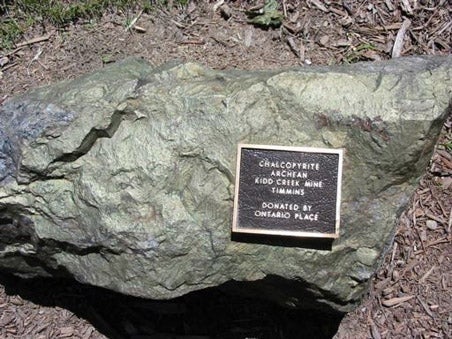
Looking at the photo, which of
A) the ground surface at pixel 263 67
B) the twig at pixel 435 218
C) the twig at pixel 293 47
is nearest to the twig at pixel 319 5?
the ground surface at pixel 263 67

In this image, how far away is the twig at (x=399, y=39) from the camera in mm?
4410

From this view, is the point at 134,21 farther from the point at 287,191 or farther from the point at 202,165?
the point at 287,191

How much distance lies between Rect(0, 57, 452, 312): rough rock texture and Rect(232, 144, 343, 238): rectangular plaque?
0.19ft

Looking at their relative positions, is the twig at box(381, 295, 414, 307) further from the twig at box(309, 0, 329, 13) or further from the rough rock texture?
the twig at box(309, 0, 329, 13)

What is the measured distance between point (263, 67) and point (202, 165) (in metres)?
1.38

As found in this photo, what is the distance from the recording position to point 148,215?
327 centimetres

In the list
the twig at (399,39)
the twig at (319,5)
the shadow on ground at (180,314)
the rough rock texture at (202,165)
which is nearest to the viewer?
the rough rock texture at (202,165)

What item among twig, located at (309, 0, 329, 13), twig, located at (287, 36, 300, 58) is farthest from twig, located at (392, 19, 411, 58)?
twig, located at (287, 36, 300, 58)

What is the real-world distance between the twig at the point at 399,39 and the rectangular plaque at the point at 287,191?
1.50m

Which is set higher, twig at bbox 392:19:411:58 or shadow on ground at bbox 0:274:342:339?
twig at bbox 392:19:411:58

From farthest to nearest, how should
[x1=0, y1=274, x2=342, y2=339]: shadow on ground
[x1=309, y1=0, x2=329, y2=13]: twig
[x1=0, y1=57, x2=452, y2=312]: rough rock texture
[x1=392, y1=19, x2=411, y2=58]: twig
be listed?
[x1=309, y1=0, x2=329, y2=13]: twig → [x1=392, y1=19, x2=411, y2=58]: twig → [x1=0, y1=274, x2=342, y2=339]: shadow on ground → [x1=0, y1=57, x2=452, y2=312]: rough rock texture

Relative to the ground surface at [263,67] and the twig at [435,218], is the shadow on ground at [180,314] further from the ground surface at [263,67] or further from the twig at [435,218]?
the twig at [435,218]

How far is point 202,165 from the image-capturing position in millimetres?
3277

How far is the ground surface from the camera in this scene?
4152 millimetres
